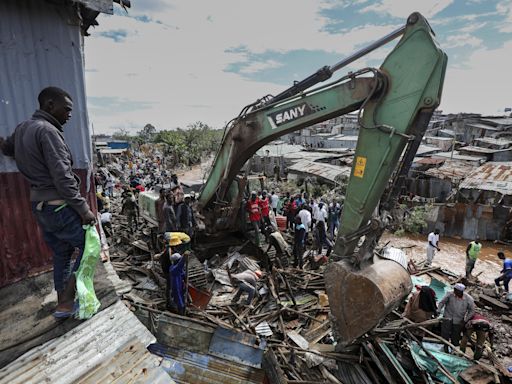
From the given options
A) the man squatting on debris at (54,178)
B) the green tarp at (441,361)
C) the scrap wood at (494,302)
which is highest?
the man squatting on debris at (54,178)

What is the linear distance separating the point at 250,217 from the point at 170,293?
374 cm

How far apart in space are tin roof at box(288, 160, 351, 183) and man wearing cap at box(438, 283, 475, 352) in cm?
1345

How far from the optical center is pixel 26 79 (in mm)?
3846

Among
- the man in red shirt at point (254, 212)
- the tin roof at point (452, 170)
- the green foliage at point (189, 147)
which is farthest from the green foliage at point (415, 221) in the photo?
the green foliage at point (189, 147)

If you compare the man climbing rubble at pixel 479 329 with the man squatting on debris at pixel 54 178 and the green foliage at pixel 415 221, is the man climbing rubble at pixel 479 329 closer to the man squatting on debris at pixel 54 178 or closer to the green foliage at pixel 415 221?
the man squatting on debris at pixel 54 178

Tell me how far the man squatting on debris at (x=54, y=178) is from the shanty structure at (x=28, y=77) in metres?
1.17

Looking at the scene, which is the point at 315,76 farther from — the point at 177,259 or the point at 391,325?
the point at 391,325

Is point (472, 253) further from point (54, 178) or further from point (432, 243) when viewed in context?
point (54, 178)

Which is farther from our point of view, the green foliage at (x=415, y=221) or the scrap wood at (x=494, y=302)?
the green foliage at (x=415, y=221)

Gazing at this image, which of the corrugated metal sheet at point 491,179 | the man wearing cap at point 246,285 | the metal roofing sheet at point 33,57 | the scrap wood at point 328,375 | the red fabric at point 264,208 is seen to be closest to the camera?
the metal roofing sheet at point 33,57

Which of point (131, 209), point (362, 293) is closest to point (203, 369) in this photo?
point (362, 293)

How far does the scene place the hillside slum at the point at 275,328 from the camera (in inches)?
163

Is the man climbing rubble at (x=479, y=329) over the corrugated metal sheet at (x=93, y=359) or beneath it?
beneath

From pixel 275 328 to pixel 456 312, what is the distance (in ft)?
12.8
